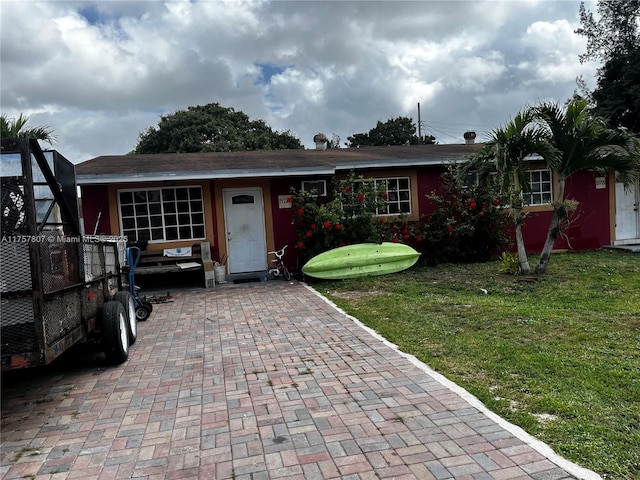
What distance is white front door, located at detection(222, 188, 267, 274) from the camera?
11.4 meters

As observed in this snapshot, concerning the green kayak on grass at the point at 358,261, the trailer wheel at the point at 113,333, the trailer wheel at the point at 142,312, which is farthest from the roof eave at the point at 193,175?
the trailer wheel at the point at 113,333

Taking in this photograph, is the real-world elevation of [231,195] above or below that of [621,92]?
below

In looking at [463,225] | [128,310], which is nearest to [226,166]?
[128,310]

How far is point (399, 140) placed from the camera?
44.8m

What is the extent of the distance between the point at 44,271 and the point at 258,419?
1.93 m

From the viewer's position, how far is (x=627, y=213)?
13984mm

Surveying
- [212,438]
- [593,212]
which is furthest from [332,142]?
[212,438]

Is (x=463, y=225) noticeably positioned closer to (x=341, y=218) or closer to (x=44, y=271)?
(x=341, y=218)

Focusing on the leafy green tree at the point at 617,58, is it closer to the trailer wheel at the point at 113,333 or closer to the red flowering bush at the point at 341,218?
the red flowering bush at the point at 341,218

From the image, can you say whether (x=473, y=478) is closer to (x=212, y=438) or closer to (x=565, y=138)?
(x=212, y=438)

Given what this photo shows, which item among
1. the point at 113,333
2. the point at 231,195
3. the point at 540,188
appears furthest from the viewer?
the point at 540,188

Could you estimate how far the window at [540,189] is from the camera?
1323 centimetres

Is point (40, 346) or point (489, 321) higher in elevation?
point (40, 346)

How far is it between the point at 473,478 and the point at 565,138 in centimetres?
818
